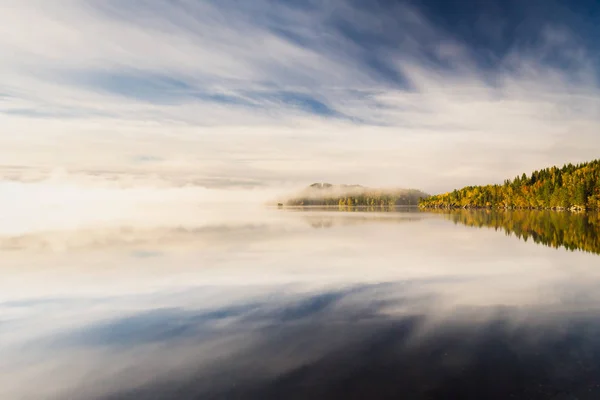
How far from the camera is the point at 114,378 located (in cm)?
1088

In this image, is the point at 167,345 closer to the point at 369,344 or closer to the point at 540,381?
the point at 369,344

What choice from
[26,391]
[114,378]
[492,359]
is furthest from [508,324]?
[26,391]

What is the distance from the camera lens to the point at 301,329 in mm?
14570

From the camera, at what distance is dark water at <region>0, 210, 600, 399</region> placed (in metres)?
10.2

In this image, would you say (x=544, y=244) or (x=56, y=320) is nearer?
(x=56, y=320)

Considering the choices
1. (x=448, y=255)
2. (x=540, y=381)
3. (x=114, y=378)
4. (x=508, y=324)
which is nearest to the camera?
(x=540, y=381)

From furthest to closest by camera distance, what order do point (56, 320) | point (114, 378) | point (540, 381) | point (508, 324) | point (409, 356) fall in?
point (56, 320)
point (508, 324)
point (409, 356)
point (114, 378)
point (540, 381)

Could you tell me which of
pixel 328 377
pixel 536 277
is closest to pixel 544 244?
pixel 536 277

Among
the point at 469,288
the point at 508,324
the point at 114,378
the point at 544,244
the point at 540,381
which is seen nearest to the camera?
the point at 540,381

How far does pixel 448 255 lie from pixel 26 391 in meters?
31.5

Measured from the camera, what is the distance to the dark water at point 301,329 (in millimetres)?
10180

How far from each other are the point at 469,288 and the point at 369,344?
1109cm

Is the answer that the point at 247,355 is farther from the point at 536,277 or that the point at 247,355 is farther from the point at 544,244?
the point at 544,244

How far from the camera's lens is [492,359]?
11367mm
